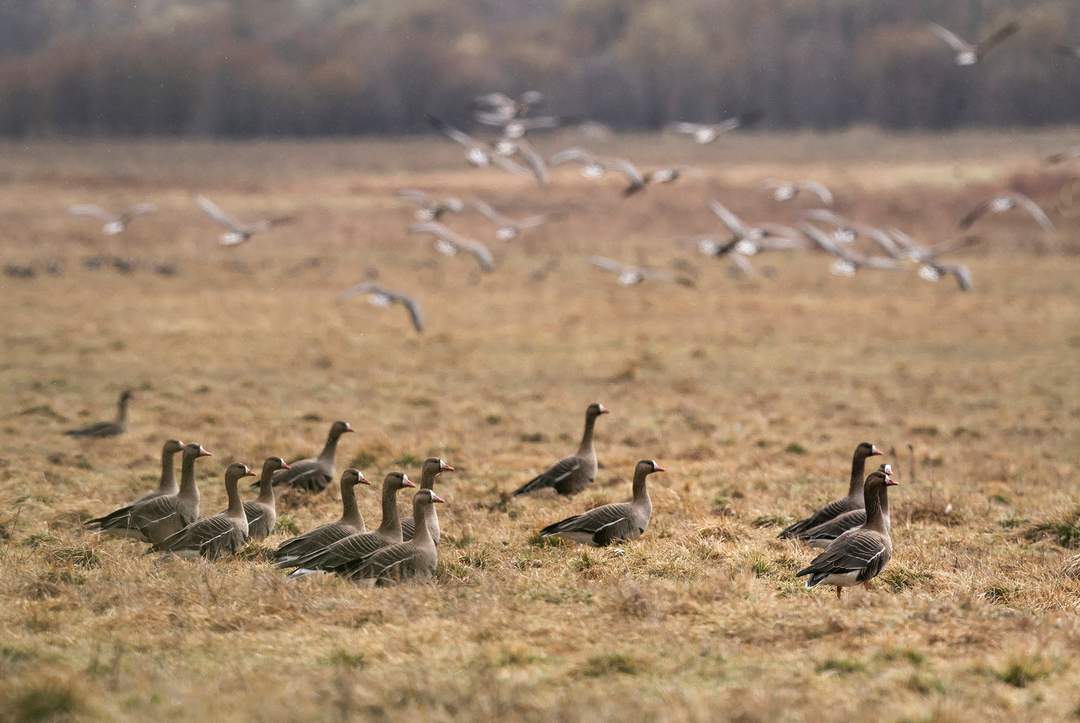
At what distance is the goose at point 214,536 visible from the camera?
11172mm

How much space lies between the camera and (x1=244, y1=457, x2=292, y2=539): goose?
1199cm

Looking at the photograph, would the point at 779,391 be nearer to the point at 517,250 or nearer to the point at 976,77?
the point at 517,250

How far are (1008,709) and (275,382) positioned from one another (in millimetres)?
18210

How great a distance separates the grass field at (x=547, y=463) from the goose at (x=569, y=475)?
0.31m

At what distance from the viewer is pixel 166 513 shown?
11.7 m

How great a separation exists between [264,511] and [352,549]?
1712 mm

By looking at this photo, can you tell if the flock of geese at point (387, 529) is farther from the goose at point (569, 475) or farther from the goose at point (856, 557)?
the goose at point (569, 475)

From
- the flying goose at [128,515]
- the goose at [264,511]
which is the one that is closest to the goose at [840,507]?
the goose at [264,511]

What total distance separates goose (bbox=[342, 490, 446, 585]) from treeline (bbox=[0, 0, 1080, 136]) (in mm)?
87967

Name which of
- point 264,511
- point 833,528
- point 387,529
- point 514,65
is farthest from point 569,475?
point 514,65

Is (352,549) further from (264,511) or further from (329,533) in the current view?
(264,511)

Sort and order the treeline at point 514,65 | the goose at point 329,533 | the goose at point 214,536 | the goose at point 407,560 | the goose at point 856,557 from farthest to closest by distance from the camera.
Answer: the treeline at point 514,65, the goose at point 214,536, the goose at point 329,533, the goose at point 407,560, the goose at point 856,557

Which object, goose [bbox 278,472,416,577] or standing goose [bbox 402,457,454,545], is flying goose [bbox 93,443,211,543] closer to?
goose [bbox 278,472,416,577]

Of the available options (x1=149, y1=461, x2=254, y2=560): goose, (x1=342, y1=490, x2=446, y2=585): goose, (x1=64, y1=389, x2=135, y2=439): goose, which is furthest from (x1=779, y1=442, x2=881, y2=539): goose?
(x1=64, y1=389, x2=135, y2=439): goose
